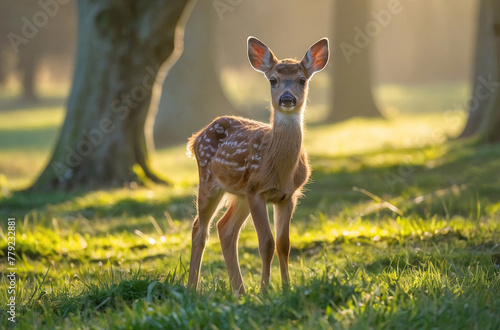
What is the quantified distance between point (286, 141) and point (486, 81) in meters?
12.0

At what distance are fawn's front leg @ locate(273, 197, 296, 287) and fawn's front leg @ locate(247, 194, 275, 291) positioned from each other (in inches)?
2.8

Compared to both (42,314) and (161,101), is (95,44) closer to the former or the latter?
(42,314)

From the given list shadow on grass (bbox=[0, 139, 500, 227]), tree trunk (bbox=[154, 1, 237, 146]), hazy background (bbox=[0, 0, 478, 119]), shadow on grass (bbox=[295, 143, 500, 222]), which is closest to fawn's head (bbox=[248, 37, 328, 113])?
shadow on grass (bbox=[295, 143, 500, 222])

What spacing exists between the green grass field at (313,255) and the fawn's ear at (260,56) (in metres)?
1.58

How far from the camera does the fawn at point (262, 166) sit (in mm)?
5512

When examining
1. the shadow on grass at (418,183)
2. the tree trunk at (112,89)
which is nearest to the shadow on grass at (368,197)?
the shadow on grass at (418,183)

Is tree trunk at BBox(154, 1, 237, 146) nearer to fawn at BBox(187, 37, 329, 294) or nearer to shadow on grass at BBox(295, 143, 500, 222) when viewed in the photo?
shadow on grass at BBox(295, 143, 500, 222)

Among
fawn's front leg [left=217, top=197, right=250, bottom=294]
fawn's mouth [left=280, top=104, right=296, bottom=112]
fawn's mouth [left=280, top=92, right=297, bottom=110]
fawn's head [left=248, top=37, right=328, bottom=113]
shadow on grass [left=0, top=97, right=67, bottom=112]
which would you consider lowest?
shadow on grass [left=0, top=97, right=67, bottom=112]

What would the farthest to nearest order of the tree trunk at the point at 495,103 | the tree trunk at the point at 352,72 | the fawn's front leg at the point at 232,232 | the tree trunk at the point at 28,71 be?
the tree trunk at the point at 28,71, the tree trunk at the point at 352,72, the tree trunk at the point at 495,103, the fawn's front leg at the point at 232,232

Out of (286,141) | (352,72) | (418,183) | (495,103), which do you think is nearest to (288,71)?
(286,141)

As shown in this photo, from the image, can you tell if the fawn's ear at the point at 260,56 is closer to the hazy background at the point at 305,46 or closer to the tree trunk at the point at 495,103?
the tree trunk at the point at 495,103

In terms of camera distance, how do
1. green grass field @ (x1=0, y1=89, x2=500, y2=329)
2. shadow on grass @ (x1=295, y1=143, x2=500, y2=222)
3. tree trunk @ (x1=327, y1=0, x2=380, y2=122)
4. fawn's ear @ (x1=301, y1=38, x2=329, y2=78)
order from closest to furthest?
green grass field @ (x1=0, y1=89, x2=500, y2=329) < fawn's ear @ (x1=301, y1=38, x2=329, y2=78) < shadow on grass @ (x1=295, y1=143, x2=500, y2=222) < tree trunk @ (x1=327, y1=0, x2=380, y2=122)

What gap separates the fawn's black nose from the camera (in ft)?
17.9

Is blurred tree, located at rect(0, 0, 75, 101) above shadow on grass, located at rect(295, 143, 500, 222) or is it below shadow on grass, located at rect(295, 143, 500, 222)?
above
